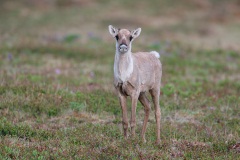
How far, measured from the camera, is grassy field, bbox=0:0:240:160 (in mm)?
9945

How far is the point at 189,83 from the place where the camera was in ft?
56.4

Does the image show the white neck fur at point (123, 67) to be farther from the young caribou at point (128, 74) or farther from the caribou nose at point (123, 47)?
the caribou nose at point (123, 47)

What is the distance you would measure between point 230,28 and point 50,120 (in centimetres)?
2664

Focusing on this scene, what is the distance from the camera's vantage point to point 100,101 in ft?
45.0

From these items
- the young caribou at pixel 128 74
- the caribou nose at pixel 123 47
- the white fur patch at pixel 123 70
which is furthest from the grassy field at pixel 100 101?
the caribou nose at pixel 123 47

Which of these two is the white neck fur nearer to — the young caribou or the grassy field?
the young caribou

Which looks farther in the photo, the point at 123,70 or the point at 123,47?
the point at 123,70

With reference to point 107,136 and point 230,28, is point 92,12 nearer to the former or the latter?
point 230,28

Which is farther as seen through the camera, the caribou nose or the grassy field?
the caribou nose

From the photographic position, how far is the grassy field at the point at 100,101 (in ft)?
32.6

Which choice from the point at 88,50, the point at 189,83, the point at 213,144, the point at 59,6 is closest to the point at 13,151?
the point at 213,144

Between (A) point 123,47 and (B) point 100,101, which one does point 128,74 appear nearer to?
(A) point 123,47

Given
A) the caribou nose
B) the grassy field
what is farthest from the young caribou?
the grassy field

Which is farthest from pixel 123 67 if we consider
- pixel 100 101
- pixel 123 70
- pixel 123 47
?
pixel 100 101
